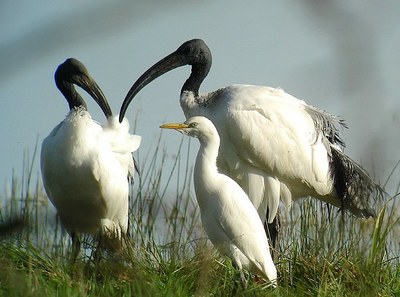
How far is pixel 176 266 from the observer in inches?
187

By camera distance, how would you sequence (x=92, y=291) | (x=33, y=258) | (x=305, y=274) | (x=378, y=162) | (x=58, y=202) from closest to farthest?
1. (x=378, y=162)
2. (x=92, y=291)
3. (x=33, y=258)
4. (x=305, y=274)
5. (x=58, y=202)

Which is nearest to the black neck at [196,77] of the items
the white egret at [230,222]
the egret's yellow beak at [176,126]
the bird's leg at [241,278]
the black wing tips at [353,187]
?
the black wing tips at [353,187]

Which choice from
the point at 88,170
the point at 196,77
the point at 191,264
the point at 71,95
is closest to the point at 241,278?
the point at 191,264

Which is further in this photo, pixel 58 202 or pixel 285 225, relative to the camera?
pixel 285 225

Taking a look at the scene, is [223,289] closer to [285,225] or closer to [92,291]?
[92,291]

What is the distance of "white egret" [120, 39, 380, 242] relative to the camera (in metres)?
6.91

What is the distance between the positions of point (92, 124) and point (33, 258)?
214cm

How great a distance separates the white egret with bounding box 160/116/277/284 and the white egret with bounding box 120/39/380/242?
1594 millimetres

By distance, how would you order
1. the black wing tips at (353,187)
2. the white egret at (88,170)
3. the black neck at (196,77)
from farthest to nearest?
the black wing tips at (353,187), the black neck at (196,77), the white egret at (88,170)

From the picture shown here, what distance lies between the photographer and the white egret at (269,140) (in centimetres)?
691

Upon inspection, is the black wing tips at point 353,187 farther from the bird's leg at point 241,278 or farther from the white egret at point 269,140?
the bird's leg at point 241,278

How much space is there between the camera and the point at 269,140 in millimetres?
7023

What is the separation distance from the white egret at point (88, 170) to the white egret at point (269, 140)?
47cm

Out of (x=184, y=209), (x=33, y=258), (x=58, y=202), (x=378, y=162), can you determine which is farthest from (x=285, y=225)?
(x=378, y=162)
